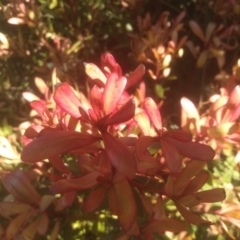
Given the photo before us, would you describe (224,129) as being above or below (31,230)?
above

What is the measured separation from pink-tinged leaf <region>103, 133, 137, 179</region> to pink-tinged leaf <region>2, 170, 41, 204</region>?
1.01 ft

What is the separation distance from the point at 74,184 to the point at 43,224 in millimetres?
224

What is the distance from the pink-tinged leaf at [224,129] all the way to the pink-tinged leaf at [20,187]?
389 millimetres

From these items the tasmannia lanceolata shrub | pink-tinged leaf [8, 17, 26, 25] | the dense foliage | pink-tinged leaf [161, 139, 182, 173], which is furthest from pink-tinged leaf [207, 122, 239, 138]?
pink-tinged leaf [8, 17, 26, 25]

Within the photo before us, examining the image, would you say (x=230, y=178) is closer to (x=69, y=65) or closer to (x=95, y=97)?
(x=69, y=65)

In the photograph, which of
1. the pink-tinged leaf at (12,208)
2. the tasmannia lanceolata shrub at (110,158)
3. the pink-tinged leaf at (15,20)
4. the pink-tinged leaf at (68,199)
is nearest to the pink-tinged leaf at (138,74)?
the tasmannia lanceolata shrub at (110,158)

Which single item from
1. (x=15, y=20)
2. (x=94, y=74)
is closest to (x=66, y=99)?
(x=94, y=74)

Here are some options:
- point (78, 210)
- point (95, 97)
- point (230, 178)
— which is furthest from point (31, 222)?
point (230, 178)

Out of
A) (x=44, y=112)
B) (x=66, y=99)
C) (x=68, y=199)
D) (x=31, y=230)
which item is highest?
(x=66, y=99)

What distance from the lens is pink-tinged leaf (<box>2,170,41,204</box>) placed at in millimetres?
933

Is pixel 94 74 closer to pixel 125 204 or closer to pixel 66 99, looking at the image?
pixel 66 99

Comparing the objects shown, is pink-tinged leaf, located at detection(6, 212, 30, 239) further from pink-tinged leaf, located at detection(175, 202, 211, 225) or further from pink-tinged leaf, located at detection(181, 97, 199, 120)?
pink-tinged leaf, located at detection(181, 97, 199, 120)

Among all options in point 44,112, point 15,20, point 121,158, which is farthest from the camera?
point 15,20

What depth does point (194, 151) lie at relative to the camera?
763mm
